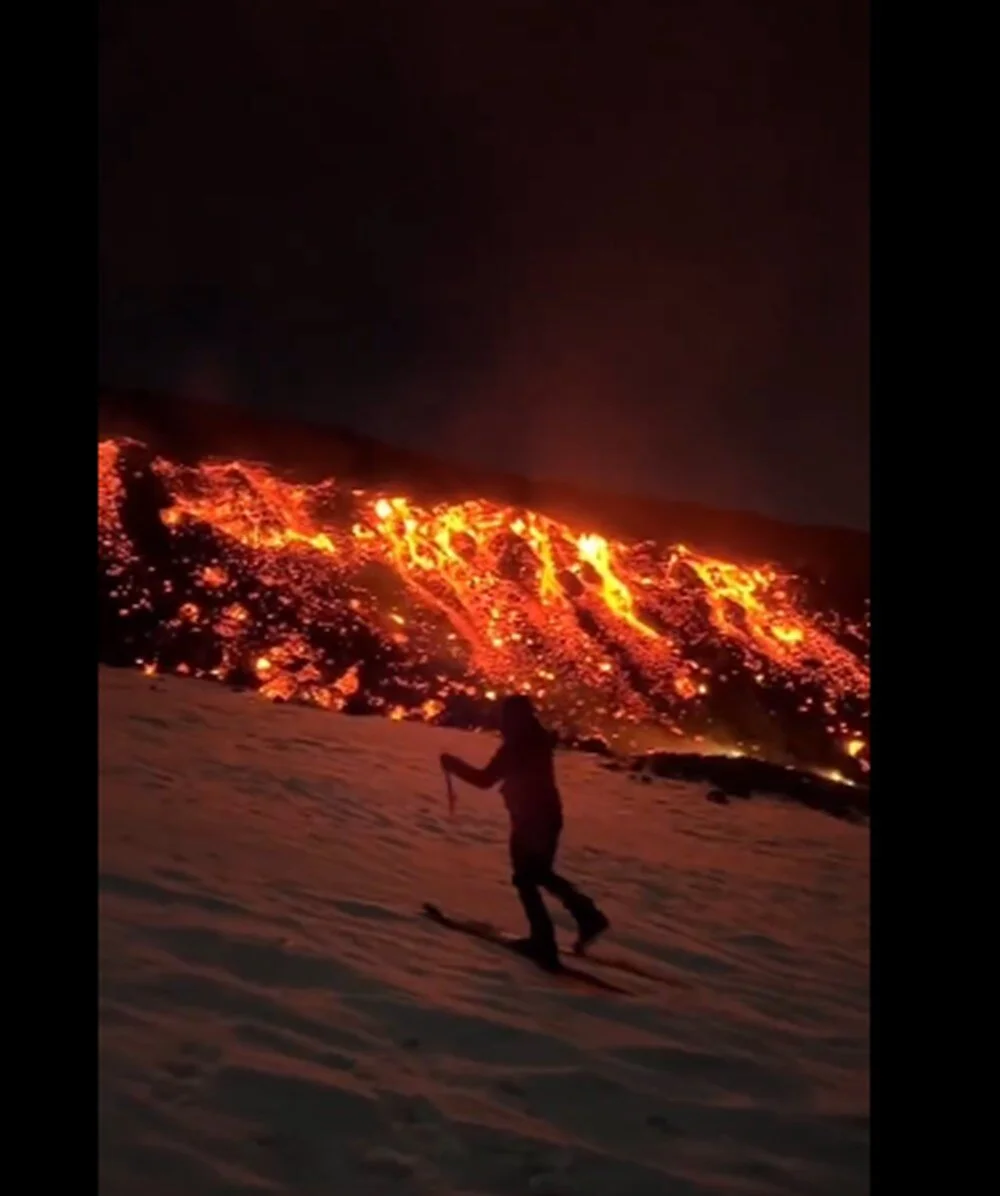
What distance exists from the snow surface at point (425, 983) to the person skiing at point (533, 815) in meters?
0.03

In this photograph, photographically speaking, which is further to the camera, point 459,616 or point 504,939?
point 459,616

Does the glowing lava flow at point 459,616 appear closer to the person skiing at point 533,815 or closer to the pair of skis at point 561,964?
the person skiing at point 533,815

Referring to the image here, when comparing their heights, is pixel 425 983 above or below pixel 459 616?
below

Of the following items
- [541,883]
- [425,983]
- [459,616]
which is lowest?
[425,983]

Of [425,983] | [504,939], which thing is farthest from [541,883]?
[425,983]

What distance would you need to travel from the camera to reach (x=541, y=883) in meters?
2.11

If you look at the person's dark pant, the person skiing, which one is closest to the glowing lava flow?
the person skiing

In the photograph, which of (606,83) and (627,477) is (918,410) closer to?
(627,477)

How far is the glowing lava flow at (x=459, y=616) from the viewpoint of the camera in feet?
7.25

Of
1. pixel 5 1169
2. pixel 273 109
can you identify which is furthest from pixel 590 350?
pixel 5 1169

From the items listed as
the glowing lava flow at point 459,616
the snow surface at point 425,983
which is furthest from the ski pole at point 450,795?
the glowing lava flow at point 459,616

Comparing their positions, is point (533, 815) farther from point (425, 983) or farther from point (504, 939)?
point (425, 983)

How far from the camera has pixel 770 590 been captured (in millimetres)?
2350

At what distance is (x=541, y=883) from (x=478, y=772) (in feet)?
0.68
